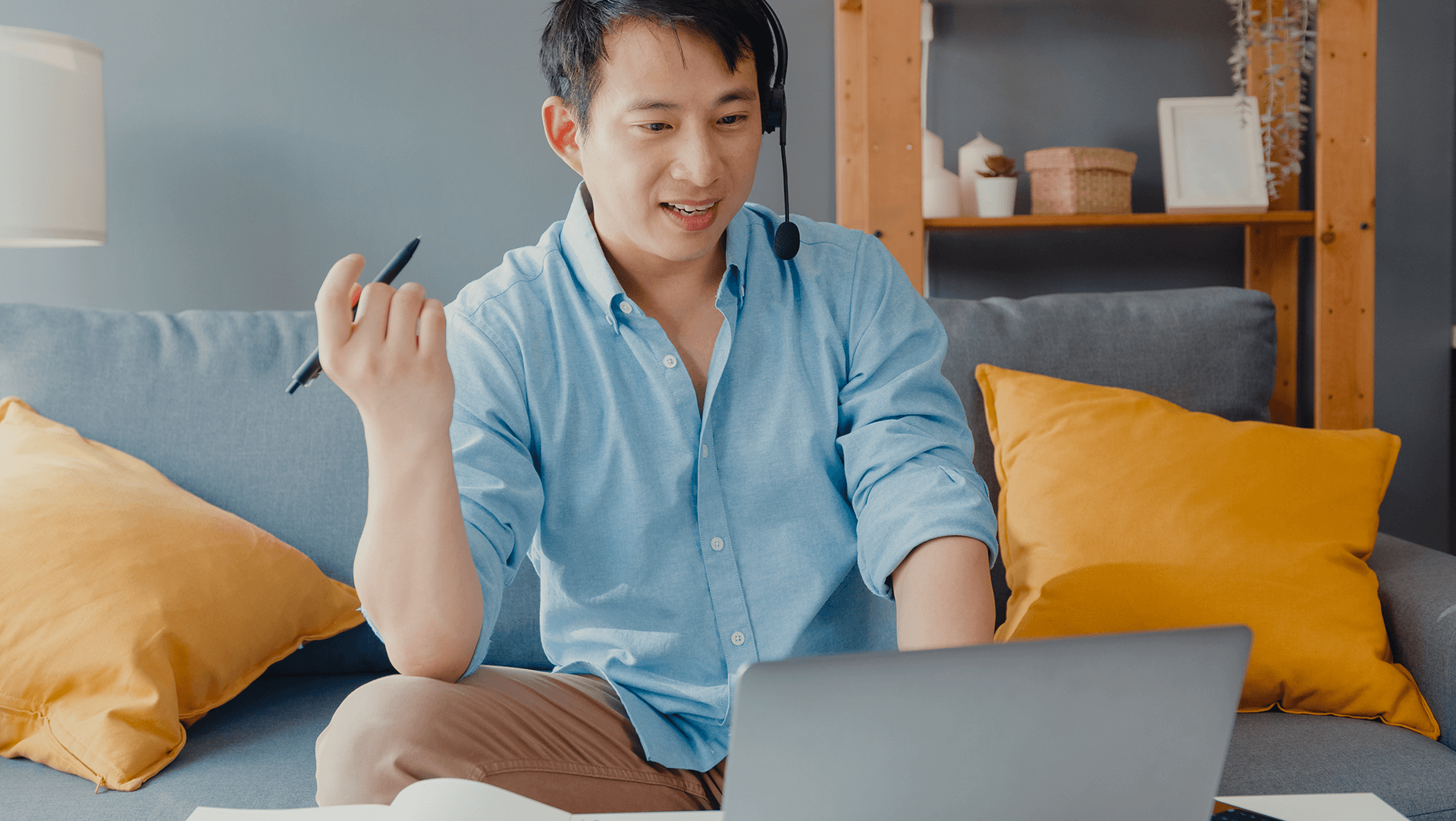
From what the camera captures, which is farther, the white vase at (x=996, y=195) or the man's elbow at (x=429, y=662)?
the white vase at (x=996, y=195)

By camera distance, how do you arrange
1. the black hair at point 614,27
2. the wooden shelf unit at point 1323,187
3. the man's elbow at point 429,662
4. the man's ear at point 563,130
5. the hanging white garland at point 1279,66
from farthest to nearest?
the hanging white garland at point 1279,66, the wooden shelf unit at point 1323,187, the man's ear at point 563,130, the black hair at point 614,27, the man's elbow at point 429,662

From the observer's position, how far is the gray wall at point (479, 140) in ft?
6.85

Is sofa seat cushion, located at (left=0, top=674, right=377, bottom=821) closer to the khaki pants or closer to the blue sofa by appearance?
the blue sofa

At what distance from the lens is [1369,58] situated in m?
1.80

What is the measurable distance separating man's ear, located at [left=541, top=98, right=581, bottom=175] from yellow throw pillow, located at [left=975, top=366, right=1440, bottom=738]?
694 mm

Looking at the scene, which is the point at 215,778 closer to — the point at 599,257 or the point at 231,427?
the point at 231,427

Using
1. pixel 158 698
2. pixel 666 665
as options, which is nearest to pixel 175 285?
pixel 158 698

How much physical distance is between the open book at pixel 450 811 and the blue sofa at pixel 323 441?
53 centimetres

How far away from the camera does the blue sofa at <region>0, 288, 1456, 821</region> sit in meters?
1.08

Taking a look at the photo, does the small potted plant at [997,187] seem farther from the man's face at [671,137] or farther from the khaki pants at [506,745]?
the khaki pants at [506,745]

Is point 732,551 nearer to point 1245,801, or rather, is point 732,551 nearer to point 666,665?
point 666,665

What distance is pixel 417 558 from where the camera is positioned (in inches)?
29.8

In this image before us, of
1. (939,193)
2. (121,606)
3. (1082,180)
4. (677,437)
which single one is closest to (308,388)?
(121,606)

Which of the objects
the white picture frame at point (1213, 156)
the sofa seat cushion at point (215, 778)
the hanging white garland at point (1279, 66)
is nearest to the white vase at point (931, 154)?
the white picture frame at point (1213, 156)
